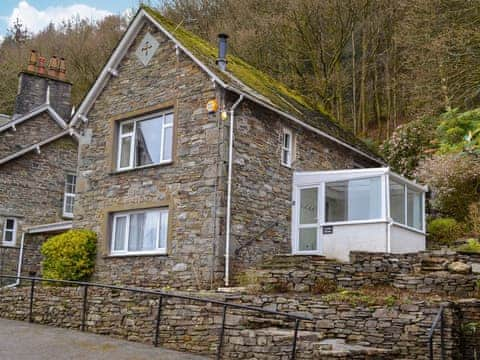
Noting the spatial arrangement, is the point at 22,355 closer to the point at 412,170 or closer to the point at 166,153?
the point at 166,153

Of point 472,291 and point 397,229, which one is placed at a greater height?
point 397,229

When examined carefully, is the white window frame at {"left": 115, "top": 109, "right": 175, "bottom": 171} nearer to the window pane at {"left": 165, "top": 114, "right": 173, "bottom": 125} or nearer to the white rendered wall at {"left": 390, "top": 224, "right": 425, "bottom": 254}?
the window pane at {"left": 165, "top": 114, "right": 173, "bottom": 125}

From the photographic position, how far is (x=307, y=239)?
57.2 feet

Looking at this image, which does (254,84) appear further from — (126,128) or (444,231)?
(444,231)

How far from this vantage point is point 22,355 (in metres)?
10.6

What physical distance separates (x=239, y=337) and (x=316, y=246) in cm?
663

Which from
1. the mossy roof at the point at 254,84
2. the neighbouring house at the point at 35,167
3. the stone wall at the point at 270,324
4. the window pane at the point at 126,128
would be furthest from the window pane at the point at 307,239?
the neighbouring house at the point at 35,167

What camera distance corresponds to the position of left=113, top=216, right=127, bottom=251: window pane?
17.5 meters

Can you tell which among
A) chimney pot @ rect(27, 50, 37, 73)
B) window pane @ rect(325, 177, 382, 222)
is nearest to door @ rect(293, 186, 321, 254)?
window pane @ rect(325, 177, 382, 222)

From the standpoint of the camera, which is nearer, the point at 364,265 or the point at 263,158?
the point at 364,265

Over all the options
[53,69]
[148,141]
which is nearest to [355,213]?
[148,141]

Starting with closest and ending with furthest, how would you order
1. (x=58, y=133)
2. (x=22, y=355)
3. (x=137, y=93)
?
(x=22, y=355) → (x=137, y=93) → (x=58, y=133)

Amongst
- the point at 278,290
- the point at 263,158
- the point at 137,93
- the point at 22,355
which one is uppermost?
the point at 137,93

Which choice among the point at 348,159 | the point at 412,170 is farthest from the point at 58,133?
the point at 412,170
